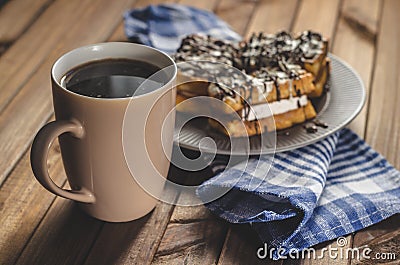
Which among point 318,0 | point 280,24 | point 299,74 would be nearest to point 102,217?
point 299,74

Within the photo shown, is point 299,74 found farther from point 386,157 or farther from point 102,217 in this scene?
point 102,217

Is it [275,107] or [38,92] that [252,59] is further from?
[38,92]

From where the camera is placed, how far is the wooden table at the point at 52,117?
80 cm

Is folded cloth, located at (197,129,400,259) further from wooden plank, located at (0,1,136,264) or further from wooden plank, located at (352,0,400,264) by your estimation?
wooden plank, located at (0,1,136,264)

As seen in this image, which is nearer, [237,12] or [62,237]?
[62,237]

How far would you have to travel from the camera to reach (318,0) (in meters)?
1.58

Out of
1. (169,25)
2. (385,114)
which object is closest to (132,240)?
(385,114)

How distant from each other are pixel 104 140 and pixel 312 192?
305 mm

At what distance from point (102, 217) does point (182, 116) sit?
10.0 inches

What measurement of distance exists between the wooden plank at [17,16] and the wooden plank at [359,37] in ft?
2.35

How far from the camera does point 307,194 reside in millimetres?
837

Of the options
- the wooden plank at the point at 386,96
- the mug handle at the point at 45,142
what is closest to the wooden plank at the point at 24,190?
the mug handle at the point at 45,142

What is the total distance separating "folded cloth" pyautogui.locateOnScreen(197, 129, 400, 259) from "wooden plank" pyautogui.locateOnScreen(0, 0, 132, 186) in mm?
336

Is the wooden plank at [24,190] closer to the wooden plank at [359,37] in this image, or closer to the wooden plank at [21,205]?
the wooden plank at [21,205]
